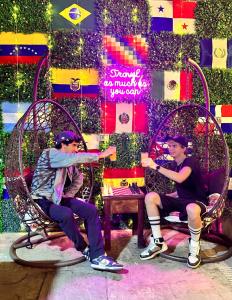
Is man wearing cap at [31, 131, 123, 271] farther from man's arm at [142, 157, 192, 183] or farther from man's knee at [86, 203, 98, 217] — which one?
man's arm at [142, 157, 192, 183]

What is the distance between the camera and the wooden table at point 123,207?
15.9 feet

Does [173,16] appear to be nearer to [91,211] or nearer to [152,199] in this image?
[152,199]

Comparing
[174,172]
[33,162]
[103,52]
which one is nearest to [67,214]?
[174,172]

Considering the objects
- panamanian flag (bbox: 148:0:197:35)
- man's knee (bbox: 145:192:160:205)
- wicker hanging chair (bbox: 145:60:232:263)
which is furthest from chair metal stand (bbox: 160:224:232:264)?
panamanian flag (bbox: 148:0:197:35)

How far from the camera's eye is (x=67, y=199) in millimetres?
4809

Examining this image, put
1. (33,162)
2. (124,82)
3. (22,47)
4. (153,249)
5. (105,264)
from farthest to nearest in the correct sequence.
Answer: (124,82)
(33,162)
(22,47)
(153,249)
(105,264)

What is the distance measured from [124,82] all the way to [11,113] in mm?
1518

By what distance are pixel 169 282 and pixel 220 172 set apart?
149 centimetres

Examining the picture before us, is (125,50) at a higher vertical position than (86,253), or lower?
higher

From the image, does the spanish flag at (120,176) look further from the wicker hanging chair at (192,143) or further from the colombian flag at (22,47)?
the colombian flag at (22,47)

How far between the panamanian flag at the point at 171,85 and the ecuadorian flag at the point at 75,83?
79cm

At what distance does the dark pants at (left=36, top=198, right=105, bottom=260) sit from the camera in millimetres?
4410

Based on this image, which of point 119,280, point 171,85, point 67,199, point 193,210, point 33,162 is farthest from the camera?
point 171,85

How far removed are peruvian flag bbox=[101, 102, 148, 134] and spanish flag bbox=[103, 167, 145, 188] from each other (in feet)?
1.70
